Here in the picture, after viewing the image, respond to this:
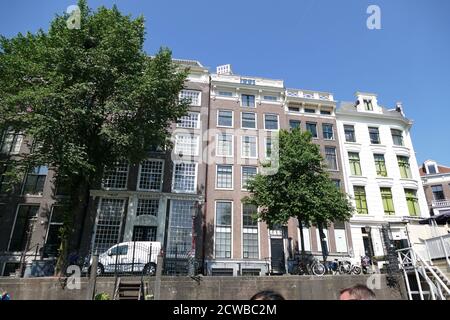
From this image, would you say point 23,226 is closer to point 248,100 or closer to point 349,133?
point 248,100

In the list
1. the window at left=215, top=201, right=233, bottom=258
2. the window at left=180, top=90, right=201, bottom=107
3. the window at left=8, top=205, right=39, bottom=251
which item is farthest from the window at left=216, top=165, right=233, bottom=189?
the window at left=8, top=205, right=39, bottom=251

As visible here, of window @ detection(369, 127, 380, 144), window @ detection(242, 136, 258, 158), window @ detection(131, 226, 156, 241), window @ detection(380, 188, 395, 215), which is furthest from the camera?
window @ detection(369, 127, 380, 144)

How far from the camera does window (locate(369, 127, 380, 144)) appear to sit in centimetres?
3322

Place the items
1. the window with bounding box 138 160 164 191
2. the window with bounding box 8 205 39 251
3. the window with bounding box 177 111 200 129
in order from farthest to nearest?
the window with bounding box 177 111 200 129 → the window with bounding box 138 160 164 191 → the window with bounding box 8 205 39 251

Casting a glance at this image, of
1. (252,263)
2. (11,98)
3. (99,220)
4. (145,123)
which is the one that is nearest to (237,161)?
(252,263)

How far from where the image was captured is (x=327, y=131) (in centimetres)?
A: 3250

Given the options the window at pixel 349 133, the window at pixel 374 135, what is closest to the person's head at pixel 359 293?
the window at pixel 349 133

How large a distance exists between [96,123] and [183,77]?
697 centimetres

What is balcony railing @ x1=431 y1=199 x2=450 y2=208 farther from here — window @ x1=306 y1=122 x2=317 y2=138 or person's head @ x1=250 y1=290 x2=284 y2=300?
person's head @ x1=250 y1=290 x2=284 y2=300

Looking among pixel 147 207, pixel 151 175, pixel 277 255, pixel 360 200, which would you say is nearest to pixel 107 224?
pixel 147 207

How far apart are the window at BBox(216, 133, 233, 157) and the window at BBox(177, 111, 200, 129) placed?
2600 mm

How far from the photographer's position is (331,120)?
108ft

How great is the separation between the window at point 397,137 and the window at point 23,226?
37875 mm

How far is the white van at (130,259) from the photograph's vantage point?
17.9 metres
